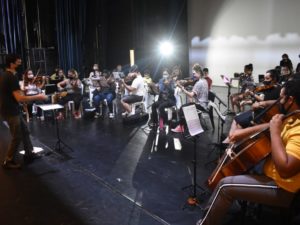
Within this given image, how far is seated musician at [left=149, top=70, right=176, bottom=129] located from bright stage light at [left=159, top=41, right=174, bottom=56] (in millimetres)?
5356

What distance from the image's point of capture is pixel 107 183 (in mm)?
3900

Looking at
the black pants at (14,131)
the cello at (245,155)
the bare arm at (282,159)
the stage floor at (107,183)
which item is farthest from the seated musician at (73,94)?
the bare arm at (282,159)

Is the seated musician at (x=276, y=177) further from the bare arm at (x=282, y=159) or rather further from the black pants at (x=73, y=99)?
the black pants at (x=73, y=99)

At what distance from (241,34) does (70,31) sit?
21.1 ft

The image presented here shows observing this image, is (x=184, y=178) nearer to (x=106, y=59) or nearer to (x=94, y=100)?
(x=94, y=100)

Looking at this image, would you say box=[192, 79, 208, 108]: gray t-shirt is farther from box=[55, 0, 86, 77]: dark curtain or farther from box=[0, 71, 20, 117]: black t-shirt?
box=[55, 0, 86, 77]: dark curtain

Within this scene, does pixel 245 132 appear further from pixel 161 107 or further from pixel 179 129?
pixel 161 107

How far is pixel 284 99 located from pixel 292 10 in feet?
27.5

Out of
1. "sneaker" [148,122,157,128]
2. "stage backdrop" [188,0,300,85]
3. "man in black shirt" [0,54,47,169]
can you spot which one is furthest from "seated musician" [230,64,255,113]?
"man in black shirt" [0,54,47,169]

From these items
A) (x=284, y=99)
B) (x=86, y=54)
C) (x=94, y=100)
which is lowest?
(x=94, y=100)

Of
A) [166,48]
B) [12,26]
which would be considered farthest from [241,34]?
[12,26]

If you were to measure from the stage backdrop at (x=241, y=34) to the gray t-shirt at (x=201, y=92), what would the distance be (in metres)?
5.24

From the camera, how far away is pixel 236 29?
36.5ft

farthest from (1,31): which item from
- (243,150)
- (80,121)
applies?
(243,150)
